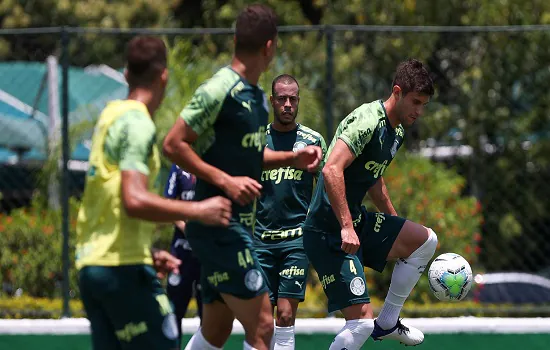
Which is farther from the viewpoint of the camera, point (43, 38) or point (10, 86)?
point (43, 38)

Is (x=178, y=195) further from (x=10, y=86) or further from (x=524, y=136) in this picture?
(x=524, y=136)

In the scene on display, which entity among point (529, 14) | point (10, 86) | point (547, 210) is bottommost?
point (547, 210)

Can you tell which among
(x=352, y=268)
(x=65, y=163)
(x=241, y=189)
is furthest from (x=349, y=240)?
(x=65, y=163)

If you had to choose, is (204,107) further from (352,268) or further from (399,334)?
(399,334)

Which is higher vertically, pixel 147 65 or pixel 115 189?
pixel 147 65

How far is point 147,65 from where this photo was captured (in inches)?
188

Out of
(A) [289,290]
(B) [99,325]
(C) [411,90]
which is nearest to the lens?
(B) [99,325]

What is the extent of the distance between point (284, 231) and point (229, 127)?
2034mm

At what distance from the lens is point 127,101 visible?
4.78m

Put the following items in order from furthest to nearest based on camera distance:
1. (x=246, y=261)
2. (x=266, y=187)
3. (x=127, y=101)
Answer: (x=266, y=187) → (x=246, y=261) → (x=127, y=101)

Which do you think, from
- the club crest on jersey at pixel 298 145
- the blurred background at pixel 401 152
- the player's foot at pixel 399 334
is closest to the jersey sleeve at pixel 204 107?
the club crest on jersey at pixel 298 145

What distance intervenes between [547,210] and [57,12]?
54.6 ft

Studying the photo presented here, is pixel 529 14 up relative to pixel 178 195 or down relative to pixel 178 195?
up

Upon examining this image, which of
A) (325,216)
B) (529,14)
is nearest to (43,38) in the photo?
(325,216)
